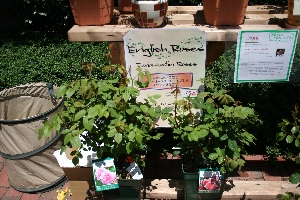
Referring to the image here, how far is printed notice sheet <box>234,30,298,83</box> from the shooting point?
7.20 feet

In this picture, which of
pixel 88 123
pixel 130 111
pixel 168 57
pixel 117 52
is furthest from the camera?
pixel 117 52

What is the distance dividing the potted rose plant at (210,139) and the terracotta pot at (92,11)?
743mm

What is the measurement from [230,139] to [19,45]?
11.6 feet

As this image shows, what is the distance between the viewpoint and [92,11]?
7.22ft

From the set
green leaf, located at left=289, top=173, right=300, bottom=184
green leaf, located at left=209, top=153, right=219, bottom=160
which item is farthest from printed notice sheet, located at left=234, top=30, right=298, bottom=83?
green leaf, located at left=289, top=173, right=300, bottom=184

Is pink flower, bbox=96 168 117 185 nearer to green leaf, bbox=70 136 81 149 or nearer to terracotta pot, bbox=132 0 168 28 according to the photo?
green leaf, bbox=70 136 81 149

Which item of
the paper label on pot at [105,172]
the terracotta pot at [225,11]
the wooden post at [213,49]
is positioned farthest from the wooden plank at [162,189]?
the terracotta pot at [225,11]

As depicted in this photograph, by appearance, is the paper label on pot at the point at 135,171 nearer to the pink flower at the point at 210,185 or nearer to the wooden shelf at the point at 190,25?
the pink flower at the point at 210,185

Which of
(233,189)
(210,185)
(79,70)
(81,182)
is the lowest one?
(233,189)

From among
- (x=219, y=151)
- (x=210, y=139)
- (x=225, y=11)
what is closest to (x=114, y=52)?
(x=225, y=11)

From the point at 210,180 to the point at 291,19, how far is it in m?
1.26

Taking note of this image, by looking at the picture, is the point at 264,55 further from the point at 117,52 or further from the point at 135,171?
the point at 135,171

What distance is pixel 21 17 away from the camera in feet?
18.5

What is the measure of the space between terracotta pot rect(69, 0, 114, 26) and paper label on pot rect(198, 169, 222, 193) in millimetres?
1293
